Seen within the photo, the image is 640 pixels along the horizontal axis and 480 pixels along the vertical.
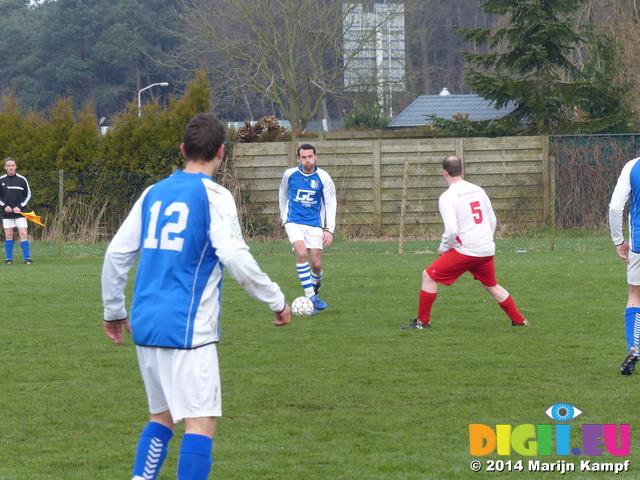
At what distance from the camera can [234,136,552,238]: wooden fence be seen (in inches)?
889

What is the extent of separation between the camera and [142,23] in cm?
6100

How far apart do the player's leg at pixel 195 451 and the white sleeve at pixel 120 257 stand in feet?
2.05

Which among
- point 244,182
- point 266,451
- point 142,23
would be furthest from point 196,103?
point 142,23

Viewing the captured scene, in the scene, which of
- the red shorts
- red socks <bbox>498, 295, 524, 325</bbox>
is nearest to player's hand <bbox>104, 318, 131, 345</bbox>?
the red shorts

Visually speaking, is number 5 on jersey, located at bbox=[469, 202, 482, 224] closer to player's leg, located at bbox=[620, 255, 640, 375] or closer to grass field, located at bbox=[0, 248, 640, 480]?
grass field, located at bbox=[0, 248, 640, 480]

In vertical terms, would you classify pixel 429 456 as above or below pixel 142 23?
below

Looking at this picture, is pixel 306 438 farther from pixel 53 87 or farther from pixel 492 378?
pixel 53 87

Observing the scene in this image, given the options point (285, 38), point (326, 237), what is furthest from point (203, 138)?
point (285, 38)

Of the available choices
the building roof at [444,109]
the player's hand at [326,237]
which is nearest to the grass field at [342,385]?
the player's hand at [326,237]

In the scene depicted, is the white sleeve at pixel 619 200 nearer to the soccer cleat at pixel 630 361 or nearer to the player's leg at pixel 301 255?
the soccer cleat at pixel 630 361

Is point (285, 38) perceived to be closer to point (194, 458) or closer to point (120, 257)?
point (120, 257)

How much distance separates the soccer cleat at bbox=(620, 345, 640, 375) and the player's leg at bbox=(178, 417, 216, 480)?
13.7ft

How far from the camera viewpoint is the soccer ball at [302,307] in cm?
1059

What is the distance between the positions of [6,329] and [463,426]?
5.98m
